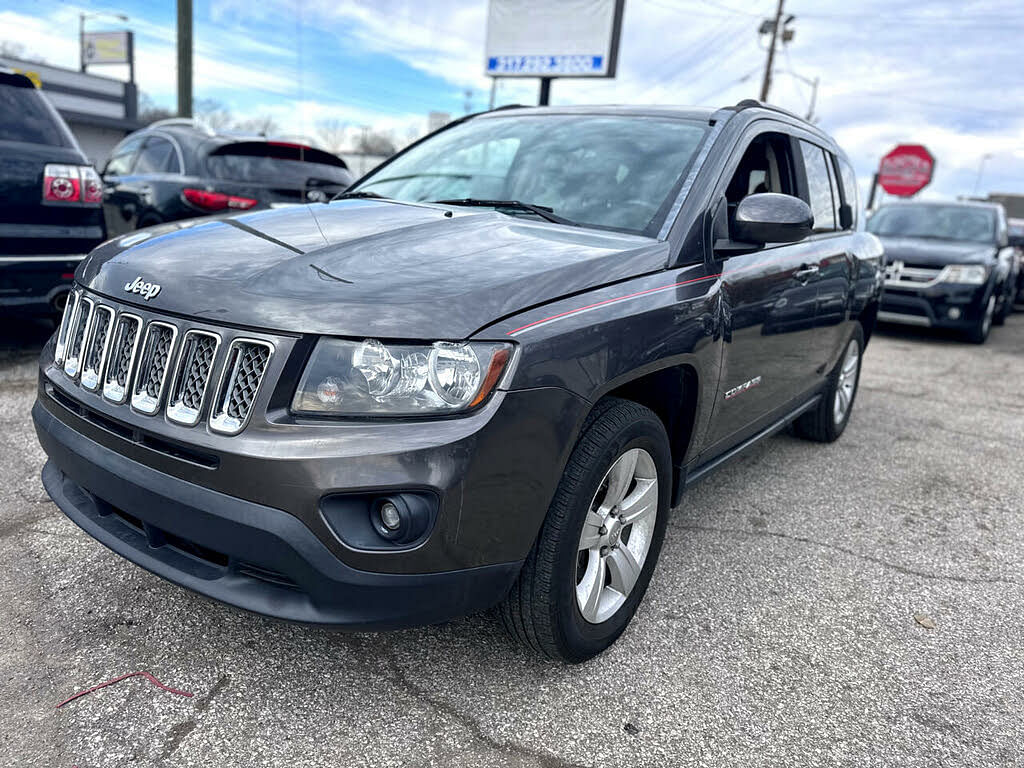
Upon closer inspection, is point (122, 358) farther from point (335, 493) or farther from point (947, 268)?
point (947, 268)

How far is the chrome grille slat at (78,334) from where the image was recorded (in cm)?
229

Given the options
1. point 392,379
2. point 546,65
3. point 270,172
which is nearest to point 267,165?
point 270,172

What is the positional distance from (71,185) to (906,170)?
37.7 meters

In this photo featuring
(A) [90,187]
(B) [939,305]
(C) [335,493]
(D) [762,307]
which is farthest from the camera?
(B) [939,305]

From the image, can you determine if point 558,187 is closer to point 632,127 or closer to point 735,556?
point 632,127

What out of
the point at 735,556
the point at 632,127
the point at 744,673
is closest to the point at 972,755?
the point at 744,673

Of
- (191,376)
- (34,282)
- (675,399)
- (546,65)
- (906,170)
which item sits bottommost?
(34,282)

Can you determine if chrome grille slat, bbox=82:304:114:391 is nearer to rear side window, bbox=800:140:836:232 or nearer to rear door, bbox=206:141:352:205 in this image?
rear side window, bbox=800:140:836:232

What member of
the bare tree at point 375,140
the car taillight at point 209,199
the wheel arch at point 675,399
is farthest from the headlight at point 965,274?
the bare tree at point 375,140

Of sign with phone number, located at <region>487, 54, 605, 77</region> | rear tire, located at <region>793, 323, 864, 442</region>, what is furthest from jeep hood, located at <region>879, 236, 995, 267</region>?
sign with phone number, located at <region>487, 54, 605, 77</region>

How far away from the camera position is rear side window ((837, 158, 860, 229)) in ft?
15.0

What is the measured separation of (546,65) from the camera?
1667cm

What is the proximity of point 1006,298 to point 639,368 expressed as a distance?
40.0ft

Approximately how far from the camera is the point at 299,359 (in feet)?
5.98
